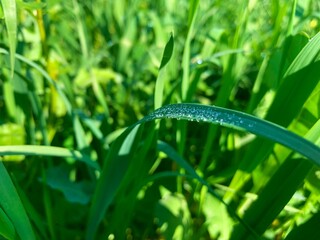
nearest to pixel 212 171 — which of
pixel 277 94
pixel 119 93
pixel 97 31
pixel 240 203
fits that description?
Result: pixel 240 203

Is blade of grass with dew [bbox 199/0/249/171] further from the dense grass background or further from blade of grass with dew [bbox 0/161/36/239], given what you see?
blade of grass with dew [bbox 0/161/36/239]

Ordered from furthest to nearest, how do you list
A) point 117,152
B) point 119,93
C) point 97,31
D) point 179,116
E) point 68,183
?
1. point 97,31
2. point 119,93
3. point 68,183
4. point 117,152
5. point 179,116

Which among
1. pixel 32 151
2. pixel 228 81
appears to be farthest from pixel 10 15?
pixel 228 81

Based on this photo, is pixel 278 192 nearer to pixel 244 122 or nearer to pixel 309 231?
pixel 309 231

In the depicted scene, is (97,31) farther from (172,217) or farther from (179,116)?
(179,116)

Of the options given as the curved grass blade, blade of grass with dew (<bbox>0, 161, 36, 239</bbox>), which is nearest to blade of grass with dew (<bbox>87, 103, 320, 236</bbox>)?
the curved grass blade

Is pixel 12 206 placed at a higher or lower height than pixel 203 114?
lower
